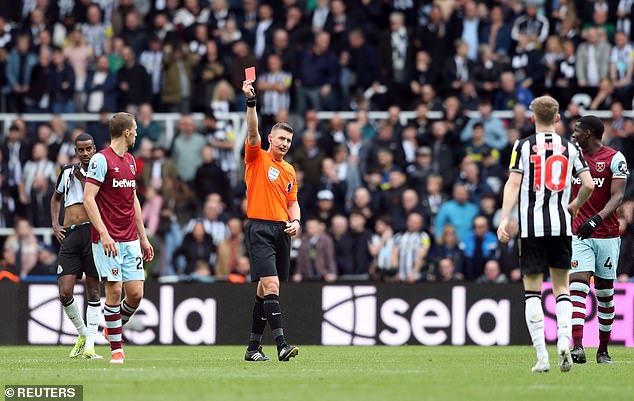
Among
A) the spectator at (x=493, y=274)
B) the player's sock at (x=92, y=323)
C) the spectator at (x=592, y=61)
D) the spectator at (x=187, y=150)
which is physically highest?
the spectator at (x=592, y=61)

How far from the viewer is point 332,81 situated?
26219 millimetres

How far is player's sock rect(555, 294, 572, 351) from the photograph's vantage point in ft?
40.0

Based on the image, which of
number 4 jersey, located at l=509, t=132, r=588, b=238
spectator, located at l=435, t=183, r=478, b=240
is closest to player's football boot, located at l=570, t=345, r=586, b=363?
number 4 jersey, located at l=509, t=132, r=588, b=238

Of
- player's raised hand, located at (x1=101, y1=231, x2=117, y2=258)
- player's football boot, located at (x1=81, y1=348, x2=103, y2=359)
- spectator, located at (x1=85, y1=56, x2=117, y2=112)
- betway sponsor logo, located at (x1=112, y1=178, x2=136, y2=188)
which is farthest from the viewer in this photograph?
spectator, located at (x1=85, y1=56, x2=117, y2=112)

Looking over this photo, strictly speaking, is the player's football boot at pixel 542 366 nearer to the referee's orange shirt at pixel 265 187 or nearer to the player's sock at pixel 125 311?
the referee's orange shirt at pixel 265 187

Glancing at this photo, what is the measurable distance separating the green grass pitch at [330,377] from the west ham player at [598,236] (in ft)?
1.63

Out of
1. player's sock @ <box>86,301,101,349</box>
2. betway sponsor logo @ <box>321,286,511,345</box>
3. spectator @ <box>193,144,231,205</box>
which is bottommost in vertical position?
betway sponsor logo @ <box>321,286,511,345</box>

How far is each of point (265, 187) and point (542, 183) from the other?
3.21 metres

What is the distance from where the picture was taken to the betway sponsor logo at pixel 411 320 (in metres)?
20.7

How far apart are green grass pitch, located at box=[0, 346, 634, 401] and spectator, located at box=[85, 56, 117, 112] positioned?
10564 mm

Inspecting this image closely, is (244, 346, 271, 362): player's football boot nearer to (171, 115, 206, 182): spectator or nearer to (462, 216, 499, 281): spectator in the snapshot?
(462, 216, 499, 281): spectator

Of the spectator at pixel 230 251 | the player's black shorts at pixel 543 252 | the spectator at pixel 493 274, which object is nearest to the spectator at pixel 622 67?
the spectator at pixel 493 274

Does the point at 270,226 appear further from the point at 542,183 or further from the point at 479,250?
the point at 479,250

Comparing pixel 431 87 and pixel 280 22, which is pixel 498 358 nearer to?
pixel 431 87
